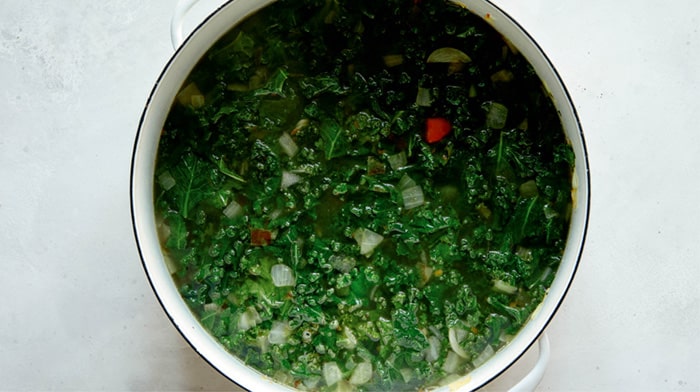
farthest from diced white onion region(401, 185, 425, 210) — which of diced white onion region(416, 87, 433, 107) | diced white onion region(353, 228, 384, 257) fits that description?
diced white onion region(416, 87, 433, 107)

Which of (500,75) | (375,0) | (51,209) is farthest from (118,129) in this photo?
(500,75)

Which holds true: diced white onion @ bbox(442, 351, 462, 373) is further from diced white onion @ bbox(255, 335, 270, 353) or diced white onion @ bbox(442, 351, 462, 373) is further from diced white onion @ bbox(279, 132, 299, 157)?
diced white onion @ bbox(279, 132, 299, 157)

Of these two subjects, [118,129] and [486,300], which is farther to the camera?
[118,129]

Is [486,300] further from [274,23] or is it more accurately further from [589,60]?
[274,23]

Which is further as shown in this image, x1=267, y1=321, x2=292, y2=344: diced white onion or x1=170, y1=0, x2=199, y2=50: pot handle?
x1=267, y1=321, x2=292, y2=344: diced white onion

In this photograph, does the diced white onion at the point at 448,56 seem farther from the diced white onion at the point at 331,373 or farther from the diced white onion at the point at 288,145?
the diced white onion at the point at 331,373

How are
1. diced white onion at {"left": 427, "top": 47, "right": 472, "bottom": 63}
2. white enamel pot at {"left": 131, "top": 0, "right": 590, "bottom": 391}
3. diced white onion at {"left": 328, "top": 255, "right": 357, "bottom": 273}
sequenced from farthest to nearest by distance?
1. diced white onion at {"left": 328, "top": 255, "right": 357, "bottom": 273}
2. diced white onion at {"left": 427, "top": 47, "right": 472, "bottom": 63}
3. white enamel pot at {"left": 131, "top": 0, "right": 590, "bottom": 391}

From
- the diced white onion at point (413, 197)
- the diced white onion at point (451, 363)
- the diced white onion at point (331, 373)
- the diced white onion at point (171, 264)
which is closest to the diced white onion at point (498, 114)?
the diced white onion at point (413, 197)

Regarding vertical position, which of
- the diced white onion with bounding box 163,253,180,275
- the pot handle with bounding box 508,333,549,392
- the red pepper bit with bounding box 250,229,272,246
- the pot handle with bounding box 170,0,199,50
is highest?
the pot handle with bounding box 170,0,199,50
